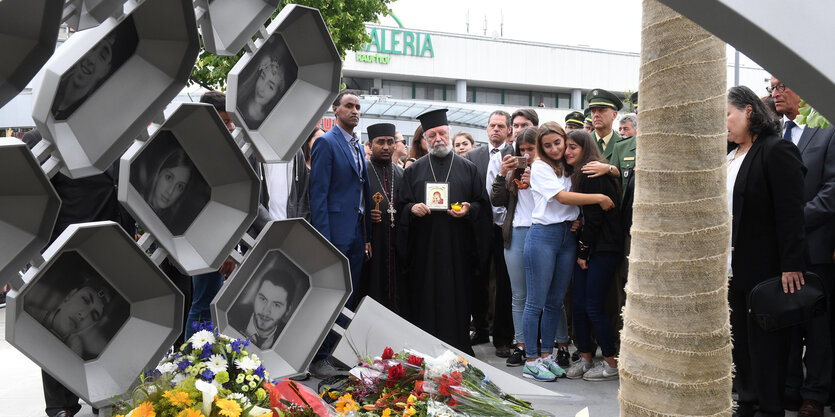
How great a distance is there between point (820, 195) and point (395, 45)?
4117 cm

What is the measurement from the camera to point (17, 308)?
8.00 feet

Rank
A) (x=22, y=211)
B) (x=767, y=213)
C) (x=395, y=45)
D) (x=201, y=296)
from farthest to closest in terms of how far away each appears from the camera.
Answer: (x=395, y=45), (x=201, y=296), (x=767, y=213), (x=22, y=211)

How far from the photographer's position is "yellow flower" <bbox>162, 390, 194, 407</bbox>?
253cm

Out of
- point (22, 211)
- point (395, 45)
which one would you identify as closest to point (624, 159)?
point (22, 211)

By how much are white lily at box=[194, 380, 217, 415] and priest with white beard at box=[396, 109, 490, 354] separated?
4007 millimetres

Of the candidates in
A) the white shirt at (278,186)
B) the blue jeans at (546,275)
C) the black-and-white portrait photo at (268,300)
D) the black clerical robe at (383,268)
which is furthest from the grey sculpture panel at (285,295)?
the black clerical robe at (383,268)

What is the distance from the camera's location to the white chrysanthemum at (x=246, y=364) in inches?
117

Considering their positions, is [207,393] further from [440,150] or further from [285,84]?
[440,150]

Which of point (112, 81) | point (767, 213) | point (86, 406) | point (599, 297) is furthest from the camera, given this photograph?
point (599, 297)

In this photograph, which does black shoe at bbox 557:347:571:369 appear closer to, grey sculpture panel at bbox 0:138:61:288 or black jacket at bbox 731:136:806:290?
black jacket at bbox 731:136:806:290

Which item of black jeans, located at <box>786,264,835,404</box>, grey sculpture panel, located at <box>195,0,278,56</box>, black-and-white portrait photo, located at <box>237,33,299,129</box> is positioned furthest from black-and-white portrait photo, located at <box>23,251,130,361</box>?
black jeans, located at <box>786,264,835,404</box>

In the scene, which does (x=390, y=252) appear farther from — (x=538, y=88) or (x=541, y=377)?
(x=538, y=88)

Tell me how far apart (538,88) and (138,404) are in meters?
48.7

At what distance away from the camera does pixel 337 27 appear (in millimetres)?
14539
